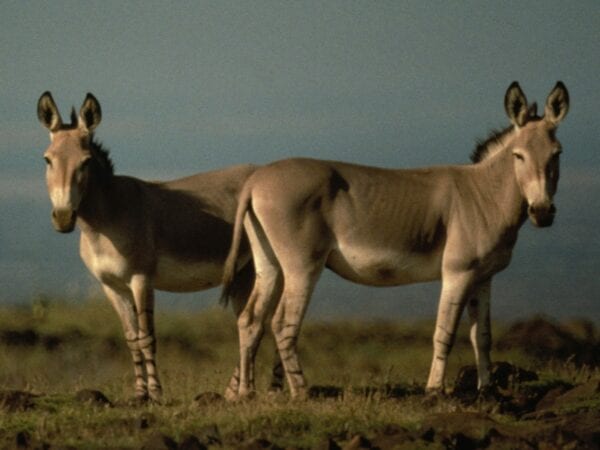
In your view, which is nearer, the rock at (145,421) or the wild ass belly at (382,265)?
the rock at (145,421)

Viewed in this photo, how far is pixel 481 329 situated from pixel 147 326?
3737 millimetres

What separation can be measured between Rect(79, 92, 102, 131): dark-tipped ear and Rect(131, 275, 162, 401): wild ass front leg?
1.76 meters

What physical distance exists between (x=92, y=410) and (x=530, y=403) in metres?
4.63

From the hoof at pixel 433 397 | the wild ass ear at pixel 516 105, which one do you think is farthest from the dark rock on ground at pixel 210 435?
the wild ass ear at pixel 516 105

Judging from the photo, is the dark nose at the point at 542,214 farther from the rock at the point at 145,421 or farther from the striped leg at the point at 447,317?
the rock at the point at 145,421

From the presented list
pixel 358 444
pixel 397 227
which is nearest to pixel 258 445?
pixel 358 444

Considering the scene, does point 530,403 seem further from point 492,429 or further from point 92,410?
point 92,410

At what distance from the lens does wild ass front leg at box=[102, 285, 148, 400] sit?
15391mm

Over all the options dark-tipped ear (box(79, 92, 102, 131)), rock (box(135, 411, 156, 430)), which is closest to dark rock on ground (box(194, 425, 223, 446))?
rock (box(135, 411, 156, 430))

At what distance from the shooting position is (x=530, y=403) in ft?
47.5

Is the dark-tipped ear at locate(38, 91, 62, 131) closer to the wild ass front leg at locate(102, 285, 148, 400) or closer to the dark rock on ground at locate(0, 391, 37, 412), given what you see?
the wild ass front leg at locate(102, 285, 148, 400)

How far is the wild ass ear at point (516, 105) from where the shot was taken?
1492 cm

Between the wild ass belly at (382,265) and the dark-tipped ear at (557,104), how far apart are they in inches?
75.3

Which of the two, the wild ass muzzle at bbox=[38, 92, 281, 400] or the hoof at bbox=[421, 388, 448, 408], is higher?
the wild ass muzzle at bbox=[38, 92, 281, 400]
